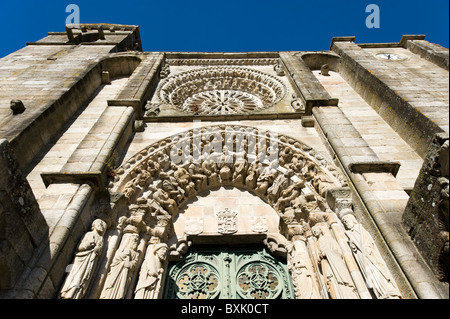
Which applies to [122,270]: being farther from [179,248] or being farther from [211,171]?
[211,171]

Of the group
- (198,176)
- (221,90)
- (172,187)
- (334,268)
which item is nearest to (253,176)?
(198,176)

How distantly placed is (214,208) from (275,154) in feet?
5.95

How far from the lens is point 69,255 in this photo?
4.22m

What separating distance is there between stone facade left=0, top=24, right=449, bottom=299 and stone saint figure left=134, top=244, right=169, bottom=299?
0.07 feet

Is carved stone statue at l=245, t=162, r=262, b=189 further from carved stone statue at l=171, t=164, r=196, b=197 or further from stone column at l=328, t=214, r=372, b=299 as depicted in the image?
stone column at l=328, t=214, r=372, b=299

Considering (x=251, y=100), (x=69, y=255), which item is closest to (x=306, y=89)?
(x=251, y=100)

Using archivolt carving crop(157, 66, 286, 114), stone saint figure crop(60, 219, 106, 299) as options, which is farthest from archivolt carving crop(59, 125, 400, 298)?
archivolt carving crop(157, 66, 286, 114)

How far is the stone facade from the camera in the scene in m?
3.77

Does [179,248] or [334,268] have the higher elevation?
[334,268]

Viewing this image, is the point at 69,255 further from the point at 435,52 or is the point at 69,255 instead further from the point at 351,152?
the point at 435,52

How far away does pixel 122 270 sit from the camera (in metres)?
4.46

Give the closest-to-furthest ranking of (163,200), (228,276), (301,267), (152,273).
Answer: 1. (152,273)
2. (301,267)
3. (228,276)
4. (163,200)

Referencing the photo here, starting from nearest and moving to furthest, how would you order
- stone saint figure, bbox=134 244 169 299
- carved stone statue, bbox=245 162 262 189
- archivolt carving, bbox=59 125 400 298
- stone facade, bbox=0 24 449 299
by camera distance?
stone facade, bbox=0 24 449 299 < archivolt carving, bbox=59 125 400 298 < stone saint figure, bbox=134 244 169 299 < carved stone statue, bbox=245 162 262 189

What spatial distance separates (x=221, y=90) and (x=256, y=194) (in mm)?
6369
